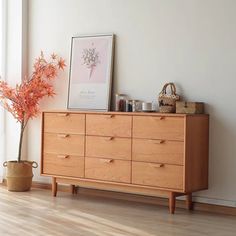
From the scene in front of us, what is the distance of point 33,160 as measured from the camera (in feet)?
22.2

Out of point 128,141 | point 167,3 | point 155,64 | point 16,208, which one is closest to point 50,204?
point 16,208

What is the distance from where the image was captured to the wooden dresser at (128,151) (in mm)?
5133

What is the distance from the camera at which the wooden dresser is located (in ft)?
16.8

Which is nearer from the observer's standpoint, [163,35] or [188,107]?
[188,107]

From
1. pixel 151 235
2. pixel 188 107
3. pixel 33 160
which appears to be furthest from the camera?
pixel 33 160

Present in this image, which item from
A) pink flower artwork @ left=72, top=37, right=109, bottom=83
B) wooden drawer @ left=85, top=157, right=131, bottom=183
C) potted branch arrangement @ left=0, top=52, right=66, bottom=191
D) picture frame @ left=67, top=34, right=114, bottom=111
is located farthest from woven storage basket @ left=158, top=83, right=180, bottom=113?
potted branch arrangement @ left=0, top=52, right=66, bottom=191

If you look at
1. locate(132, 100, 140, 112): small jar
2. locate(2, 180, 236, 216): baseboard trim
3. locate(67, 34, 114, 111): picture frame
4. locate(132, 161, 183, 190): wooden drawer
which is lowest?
locate(2, 180, 236, 216): baseboard trim

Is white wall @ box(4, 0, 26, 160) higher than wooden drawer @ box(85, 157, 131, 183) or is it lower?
higher

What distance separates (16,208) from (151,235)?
1.55 meters

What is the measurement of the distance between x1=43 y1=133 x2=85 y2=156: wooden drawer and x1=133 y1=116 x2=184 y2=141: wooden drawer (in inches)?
27.0

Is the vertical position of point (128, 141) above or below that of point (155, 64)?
below

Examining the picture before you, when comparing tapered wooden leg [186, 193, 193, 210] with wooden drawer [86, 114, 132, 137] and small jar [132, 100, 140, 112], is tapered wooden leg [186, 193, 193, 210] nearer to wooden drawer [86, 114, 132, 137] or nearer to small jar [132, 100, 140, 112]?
wooden drawer [86, 114, 132, 137]

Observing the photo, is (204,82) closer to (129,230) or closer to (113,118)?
(113,118)

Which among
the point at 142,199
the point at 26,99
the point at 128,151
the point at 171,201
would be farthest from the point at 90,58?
the point at 171,201
